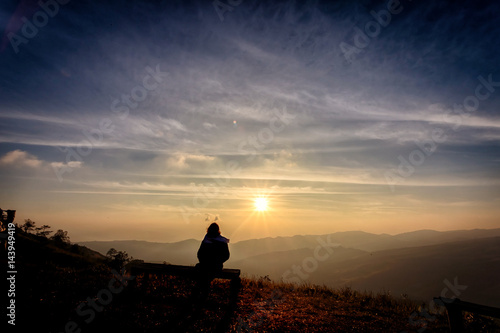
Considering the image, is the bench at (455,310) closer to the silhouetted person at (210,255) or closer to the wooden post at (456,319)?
the wooden post at (456,319)

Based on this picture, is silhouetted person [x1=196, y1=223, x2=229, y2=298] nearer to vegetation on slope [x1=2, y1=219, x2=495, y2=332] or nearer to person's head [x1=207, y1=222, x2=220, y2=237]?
person's head [x1=207, y1=222, x2=220, y2=237]

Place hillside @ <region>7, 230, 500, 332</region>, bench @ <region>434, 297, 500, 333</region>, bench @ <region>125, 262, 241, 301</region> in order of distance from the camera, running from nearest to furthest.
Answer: bench @ <region>434, 297, 500, 333</region> < hillside @ <region>7, 230, 500, 332</region> < bench @ <region>125, 262, 241, 301</region>

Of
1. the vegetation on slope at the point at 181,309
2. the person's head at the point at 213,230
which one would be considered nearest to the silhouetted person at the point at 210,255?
the person's head at the point at 213,230

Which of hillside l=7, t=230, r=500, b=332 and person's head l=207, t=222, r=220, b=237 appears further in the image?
person's head l=207, t=222, r=220, b=237

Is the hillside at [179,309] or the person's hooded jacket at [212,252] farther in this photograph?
the person's hooded jacket at [212,252]

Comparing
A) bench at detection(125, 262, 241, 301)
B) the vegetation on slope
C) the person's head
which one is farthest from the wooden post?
the person's head

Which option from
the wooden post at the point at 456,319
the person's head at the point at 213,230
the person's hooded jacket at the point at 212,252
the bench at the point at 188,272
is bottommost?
the wooden post at the point at 456,319

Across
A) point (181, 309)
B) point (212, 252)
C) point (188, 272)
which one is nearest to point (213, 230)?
point (212, 252)

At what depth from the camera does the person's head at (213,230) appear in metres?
8.02

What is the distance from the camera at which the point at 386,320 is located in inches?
324

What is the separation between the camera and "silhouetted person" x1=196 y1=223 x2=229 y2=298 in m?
7.70

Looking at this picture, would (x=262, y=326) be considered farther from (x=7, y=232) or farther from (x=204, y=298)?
(x=7, y=232)

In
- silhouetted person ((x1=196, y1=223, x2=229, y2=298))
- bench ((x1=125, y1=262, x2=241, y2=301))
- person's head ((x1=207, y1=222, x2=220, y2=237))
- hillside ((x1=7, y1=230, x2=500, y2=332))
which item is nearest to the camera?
hillside ((x1=7, y1=230, x2=500, y2=332))

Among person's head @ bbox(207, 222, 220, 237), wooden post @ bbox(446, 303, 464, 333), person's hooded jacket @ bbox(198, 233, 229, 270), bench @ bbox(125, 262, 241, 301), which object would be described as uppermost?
person's head @ bbox(207, 222, 220, 237)
